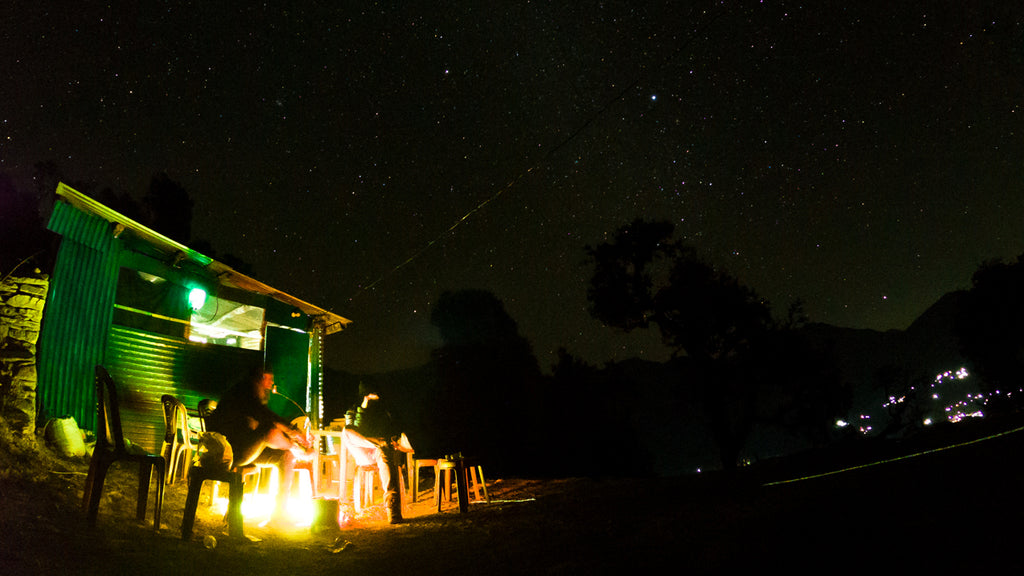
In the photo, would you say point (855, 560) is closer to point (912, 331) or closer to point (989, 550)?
point (989, 550)

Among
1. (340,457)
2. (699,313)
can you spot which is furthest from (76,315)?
(699,313)

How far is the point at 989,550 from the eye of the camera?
7.02 ft

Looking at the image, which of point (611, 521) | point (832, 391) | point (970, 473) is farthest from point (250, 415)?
point (832, 391)

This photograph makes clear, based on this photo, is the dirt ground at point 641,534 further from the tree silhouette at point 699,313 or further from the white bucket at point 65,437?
the tree silhouette at point 699,313

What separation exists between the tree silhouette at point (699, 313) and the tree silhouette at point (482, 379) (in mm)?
8735

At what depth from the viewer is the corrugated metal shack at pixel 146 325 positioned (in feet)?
24.6

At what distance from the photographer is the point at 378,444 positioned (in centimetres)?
718

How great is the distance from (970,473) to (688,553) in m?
1.95

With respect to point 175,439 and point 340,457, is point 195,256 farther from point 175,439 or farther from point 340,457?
point 340,457

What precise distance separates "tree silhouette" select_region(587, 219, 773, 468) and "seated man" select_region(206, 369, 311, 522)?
16.8 m

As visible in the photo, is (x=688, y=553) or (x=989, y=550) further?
(x=688, y=553)

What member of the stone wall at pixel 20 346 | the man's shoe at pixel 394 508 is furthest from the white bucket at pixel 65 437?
the man's shoe at pixel 394 508

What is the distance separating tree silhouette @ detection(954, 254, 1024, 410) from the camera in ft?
93.3

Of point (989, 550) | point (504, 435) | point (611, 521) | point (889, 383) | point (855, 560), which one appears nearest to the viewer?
→ point (989, 550)
